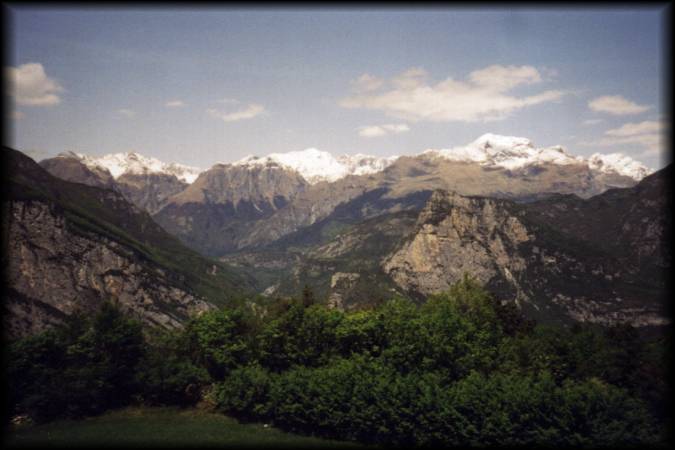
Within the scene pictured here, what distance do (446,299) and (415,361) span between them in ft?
85.6

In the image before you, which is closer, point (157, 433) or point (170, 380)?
point (157, 433)

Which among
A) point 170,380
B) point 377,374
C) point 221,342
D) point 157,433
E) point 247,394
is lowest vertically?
point 157,433

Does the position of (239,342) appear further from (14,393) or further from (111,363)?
(14,393)

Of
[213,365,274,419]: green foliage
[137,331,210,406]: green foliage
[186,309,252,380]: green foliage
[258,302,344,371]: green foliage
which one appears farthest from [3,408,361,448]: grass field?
[258,302,344,371]: green foliage

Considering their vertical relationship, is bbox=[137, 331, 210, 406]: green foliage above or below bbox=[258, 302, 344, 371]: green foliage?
below

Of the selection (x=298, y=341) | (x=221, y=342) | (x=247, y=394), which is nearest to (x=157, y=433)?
(x=247, y=394)

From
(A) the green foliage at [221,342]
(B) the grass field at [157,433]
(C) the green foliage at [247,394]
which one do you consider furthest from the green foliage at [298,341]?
(B) the grass field at [157,433]

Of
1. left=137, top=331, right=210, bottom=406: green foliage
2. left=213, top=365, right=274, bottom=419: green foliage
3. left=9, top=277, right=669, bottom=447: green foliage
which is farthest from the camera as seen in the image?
left=137, top=331, right=210, bottom=406: green foliage

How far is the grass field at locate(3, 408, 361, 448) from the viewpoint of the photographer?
6656cm

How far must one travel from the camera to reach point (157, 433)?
71.2 metres

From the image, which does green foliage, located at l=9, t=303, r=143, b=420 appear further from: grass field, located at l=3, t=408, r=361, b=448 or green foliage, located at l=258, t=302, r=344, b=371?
green foliage, located at l=258, t=302, r=344, b=371

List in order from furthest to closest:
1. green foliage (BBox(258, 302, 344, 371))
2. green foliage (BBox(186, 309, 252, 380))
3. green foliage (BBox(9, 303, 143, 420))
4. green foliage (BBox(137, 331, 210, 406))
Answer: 1. green foliage (BBox(186, 309, 252, 380))
2. green foliage (BBox(258, 302, 344, 371))
3. green foliage (BBox(137, 331, 210, 406))
4. green foliage (BBox(9, 303, 143, 420))

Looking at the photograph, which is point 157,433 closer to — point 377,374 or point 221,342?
point 221,342

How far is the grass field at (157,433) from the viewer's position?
66562mm
